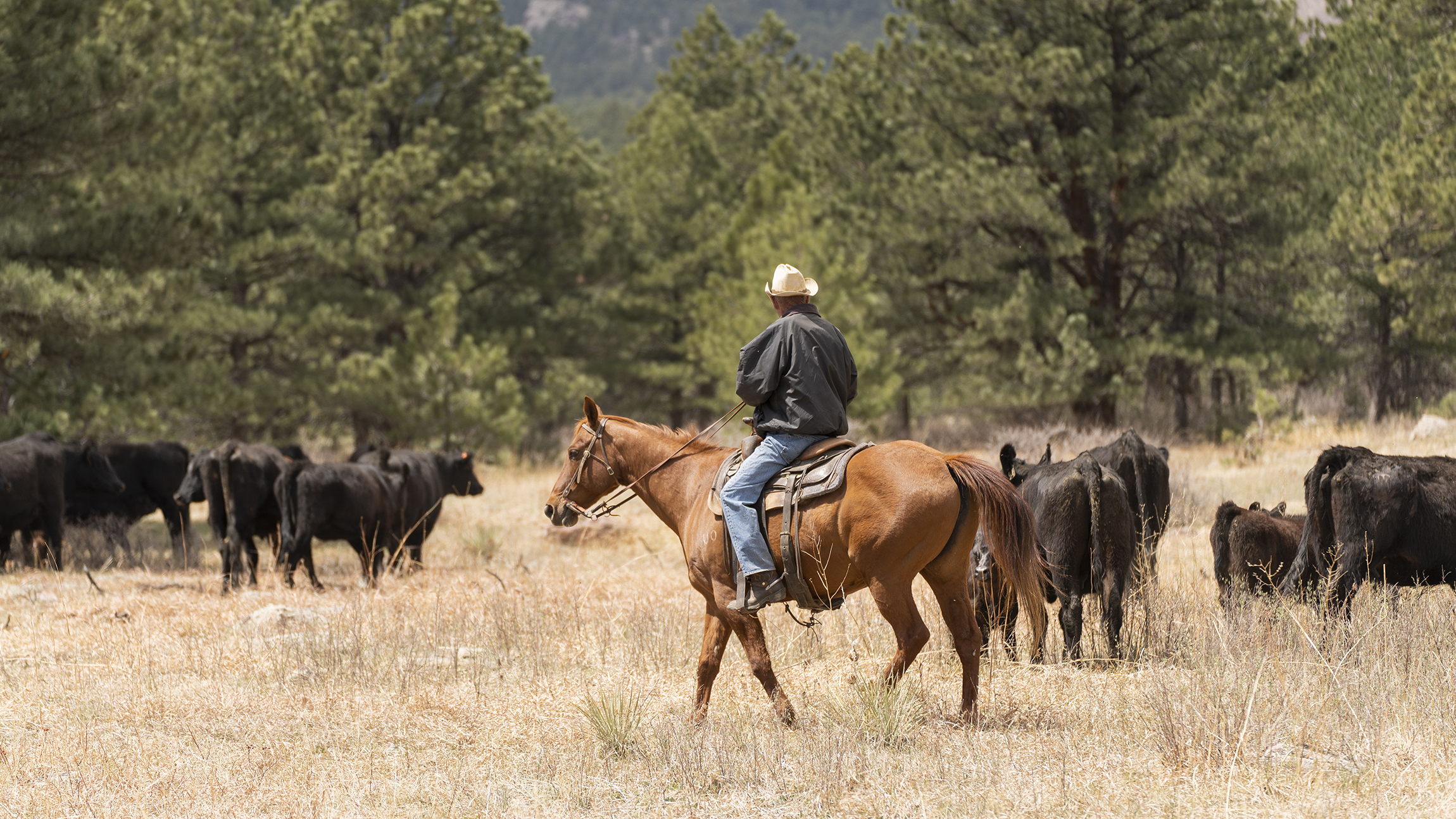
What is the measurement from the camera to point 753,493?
6438 millimetres

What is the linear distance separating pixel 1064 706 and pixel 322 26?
23719mm

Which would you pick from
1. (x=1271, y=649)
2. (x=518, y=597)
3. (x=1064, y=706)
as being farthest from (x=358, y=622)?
(x=1271, y=649)

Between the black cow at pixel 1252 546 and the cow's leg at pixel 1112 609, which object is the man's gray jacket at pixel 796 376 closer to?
the cow's leg at pixel 1112 609

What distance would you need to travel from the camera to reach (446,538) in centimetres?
1717

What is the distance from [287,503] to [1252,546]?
9.41 metres

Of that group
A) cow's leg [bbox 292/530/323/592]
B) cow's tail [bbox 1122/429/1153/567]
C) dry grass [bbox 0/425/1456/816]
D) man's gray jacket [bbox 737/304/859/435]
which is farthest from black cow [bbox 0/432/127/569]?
cow's tail [bbox 1122/429/1153/567]

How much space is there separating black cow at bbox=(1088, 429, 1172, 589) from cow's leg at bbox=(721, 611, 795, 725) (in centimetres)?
363

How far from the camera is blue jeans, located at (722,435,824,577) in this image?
6340mm

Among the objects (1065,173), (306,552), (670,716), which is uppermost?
(1065,173)

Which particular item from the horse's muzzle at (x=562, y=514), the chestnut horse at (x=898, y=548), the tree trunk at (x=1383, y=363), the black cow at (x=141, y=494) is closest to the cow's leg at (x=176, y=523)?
the black cow at (x=141, y=494)

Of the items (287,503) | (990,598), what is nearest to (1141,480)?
(990,598)

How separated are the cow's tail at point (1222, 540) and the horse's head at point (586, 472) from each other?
4.80 m

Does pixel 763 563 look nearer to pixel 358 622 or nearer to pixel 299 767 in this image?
pixel 299 767

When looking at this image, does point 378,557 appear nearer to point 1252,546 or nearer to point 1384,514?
point 1252,546
